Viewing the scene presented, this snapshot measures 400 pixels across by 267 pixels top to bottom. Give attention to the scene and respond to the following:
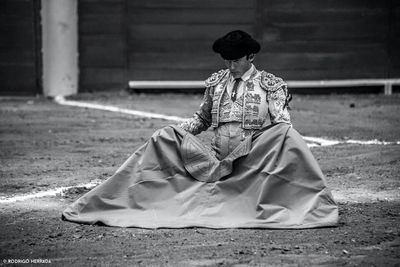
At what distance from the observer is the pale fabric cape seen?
4.30m

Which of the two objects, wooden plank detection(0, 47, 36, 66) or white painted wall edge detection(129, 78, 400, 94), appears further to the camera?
white painted wall edge detection(129, 78, 400, 94)

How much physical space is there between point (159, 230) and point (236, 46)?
113cm

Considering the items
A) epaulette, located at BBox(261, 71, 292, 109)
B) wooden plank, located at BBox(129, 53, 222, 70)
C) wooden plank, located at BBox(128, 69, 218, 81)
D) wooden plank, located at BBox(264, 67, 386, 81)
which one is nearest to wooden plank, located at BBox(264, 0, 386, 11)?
wooden plank, located at BBox(264, 67, 386, 81)

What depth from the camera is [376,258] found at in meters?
3.56

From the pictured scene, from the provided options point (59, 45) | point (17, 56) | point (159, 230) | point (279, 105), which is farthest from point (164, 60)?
point (159, 230)

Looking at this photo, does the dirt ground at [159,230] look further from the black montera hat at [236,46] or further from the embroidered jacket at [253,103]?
the black montera hat at [236,46]

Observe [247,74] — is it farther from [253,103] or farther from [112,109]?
[112,109]

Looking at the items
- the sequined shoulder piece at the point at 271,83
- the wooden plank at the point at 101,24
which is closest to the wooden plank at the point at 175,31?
the wooden plank at the point at 101,24

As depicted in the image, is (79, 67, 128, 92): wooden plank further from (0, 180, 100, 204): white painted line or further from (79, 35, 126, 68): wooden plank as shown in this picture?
(0, 180, 100, 204): white painted line

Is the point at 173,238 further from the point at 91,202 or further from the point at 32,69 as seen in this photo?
the point at 32,69

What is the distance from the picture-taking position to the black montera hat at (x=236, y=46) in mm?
4590

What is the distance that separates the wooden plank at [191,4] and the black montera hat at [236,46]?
7047 millimetres

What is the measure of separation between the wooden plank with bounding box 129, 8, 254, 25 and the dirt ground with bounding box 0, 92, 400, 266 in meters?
1.91

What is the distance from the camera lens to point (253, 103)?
475cm
